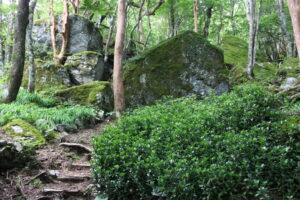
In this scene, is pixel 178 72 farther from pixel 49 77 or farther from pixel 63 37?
pixel 63 37

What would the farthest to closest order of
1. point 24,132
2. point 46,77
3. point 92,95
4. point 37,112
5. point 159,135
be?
point 46,77
point 92,95
point 37,112
point 24,132
point 159,135

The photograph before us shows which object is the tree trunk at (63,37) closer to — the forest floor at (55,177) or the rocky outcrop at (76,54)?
the rocky outcrop at (76,54)

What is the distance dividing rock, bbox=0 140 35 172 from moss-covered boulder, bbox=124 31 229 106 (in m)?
5.46

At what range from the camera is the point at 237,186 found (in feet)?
9.31

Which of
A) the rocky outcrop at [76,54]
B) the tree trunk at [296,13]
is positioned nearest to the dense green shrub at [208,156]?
the tree trunk at [296,13]

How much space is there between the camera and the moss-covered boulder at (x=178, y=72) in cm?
998

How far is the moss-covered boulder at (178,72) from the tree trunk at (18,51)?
Answer: 13.1 ft

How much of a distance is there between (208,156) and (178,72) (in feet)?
23.2

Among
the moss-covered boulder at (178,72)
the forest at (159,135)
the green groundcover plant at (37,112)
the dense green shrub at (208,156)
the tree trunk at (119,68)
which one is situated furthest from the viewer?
the moss-covered boulder at (178,72)

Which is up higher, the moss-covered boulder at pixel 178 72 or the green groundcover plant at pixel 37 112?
the moss-covered boulder at pixel 178 72

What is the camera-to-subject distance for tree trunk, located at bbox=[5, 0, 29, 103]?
25.5 feet

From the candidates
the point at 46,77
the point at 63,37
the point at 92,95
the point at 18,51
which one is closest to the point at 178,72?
the point at 92,95

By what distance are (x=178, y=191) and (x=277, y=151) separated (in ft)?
4.56

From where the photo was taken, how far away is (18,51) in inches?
311
